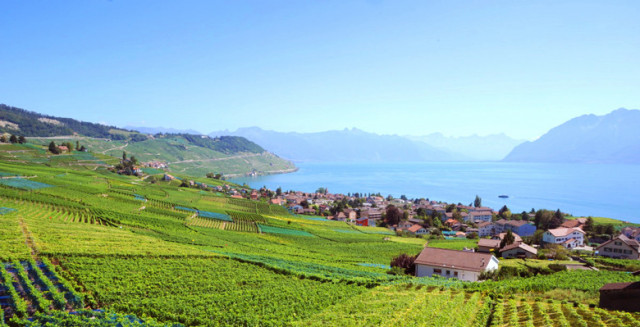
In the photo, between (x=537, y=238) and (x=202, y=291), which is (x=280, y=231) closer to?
(x=202, y=291)

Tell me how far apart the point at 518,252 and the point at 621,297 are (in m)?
28.8

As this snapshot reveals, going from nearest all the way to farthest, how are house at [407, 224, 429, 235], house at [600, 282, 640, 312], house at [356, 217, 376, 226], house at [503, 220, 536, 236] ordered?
house at [600, 282, 640, 312], house at [407, 224, 429, 235], house at [503, 220, 536, 236], house at [356, 217, 376, 226]

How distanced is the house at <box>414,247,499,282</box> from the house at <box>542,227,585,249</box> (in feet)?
123

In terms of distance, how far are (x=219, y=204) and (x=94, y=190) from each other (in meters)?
23.0

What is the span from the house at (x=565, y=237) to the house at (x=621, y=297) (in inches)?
1937

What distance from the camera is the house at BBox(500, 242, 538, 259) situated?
42250 mm

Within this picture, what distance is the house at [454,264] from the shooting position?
2952 centimetres

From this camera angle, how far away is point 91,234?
95.2ft

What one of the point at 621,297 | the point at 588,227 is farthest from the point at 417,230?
the point at 621,297

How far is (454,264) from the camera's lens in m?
30.3

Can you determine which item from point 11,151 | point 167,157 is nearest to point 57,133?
point 167,157

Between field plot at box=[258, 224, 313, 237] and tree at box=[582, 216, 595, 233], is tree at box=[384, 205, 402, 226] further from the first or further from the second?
tree at box=[582, 216, 595, 233]

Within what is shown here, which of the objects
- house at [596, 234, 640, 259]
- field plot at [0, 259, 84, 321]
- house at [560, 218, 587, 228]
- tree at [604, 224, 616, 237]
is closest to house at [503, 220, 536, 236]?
house at [560, 218, 587, 228]

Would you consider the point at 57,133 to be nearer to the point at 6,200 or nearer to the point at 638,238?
the point at 6,200
